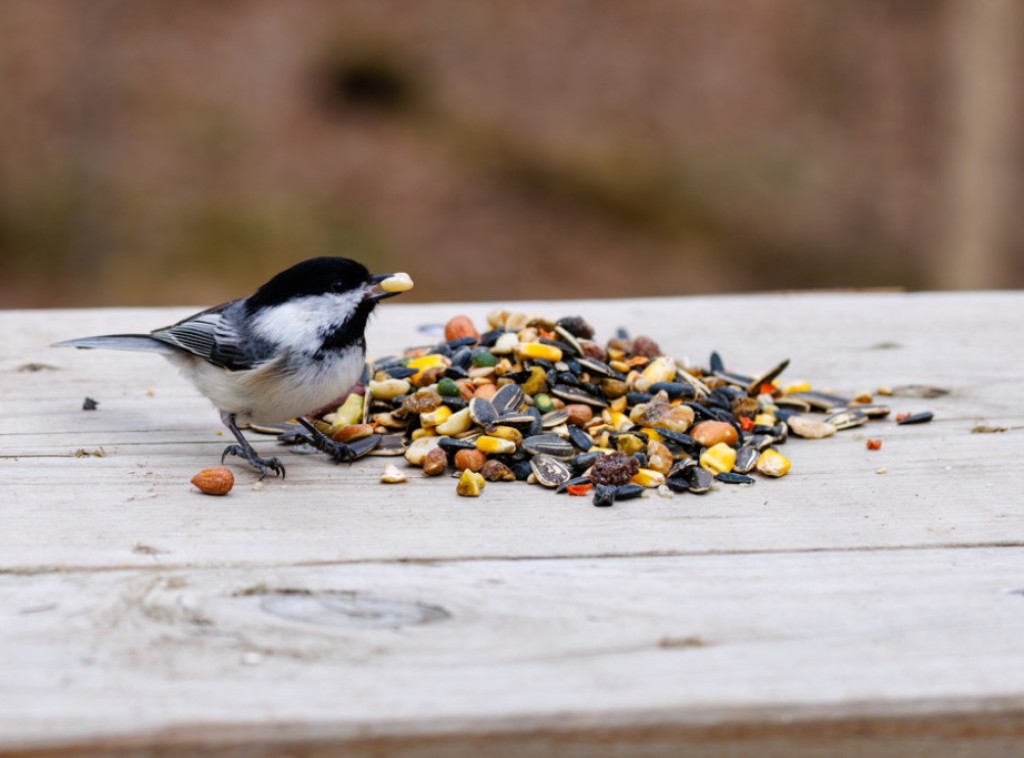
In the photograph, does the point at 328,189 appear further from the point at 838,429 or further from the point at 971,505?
the point at 971,505

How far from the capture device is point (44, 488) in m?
1.85

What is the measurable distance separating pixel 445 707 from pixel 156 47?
6912 mm

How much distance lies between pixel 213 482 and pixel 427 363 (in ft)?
2.10

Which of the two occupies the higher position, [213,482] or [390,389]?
[390,389]

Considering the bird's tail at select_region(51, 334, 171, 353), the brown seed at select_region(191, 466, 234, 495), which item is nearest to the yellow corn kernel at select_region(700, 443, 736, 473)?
the brown seed at select_region(191, 466, 234, 495)

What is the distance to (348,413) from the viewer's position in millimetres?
2260

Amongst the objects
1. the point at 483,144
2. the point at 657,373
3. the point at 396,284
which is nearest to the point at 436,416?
the point at 396,284

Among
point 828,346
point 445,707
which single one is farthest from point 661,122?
point 445,707

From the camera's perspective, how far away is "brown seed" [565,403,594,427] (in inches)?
86.9

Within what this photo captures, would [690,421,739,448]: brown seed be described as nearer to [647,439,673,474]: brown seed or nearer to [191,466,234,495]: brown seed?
[647,439,673,474]: brown seed

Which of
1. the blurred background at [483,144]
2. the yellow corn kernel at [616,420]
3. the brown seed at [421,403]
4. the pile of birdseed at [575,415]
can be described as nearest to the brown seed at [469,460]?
the pile of birdseed at [575,415]

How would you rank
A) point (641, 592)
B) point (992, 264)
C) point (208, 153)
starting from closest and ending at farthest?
point (641, 592) → point (992, 264) → point (208, 153)

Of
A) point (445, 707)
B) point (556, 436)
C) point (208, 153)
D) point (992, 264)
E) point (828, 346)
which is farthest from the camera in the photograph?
point (208, 153)

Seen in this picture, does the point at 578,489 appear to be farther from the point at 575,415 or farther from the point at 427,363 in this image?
the point at 427,363
